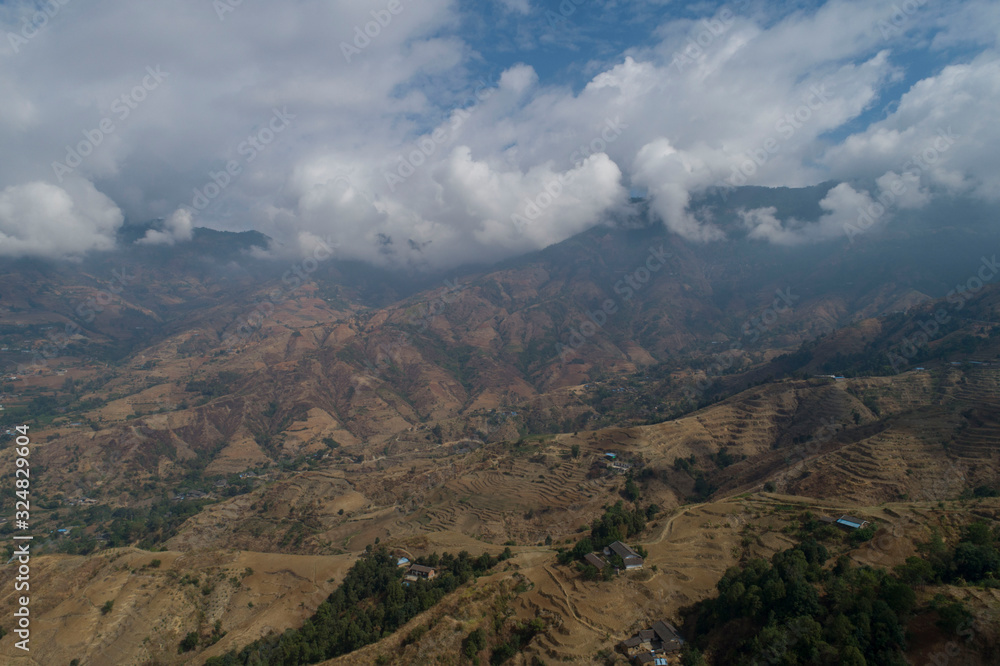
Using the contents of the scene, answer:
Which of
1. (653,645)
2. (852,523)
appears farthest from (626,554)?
(852,523)

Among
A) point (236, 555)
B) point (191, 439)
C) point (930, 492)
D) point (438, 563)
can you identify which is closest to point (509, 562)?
point (438, 563)

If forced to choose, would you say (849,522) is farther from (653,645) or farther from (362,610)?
(362,610)

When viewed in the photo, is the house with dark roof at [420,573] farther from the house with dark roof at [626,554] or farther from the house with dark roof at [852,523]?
the house with dark roof at [852,523]

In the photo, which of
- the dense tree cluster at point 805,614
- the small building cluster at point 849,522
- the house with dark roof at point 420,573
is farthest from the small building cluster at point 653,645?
the house with dark roof at point 420,573

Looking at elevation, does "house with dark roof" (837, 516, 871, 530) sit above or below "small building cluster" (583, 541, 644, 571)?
below

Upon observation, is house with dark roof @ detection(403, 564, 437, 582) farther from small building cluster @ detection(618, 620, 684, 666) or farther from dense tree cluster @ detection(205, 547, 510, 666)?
small building cluster @ detection(618, 620, 684, 666)

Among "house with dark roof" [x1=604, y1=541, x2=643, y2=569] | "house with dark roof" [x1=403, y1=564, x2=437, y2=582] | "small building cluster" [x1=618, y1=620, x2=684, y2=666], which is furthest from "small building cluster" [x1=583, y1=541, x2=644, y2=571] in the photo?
"house with dark roof" [x1=403, y1=564, x2=437, y2=582]

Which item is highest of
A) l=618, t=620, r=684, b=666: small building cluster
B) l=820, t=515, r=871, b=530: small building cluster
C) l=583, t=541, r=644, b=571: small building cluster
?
l=583, t=541, r=644, b=571: small building cluster
